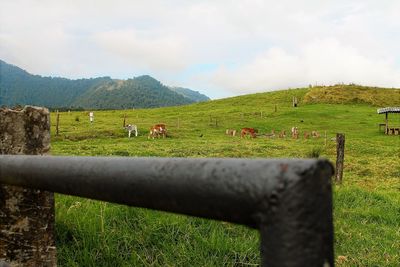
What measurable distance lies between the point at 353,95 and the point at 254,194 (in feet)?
238

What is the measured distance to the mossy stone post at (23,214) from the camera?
255 centimetres

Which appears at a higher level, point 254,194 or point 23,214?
point 254,194

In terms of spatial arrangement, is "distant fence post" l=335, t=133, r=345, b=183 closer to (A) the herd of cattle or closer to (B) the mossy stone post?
(B) the mossy stone post

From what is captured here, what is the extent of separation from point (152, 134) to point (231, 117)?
18707mm

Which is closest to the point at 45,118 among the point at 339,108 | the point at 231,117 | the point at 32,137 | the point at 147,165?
the point at 32,137

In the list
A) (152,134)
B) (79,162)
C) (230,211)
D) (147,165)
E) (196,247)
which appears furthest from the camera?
(152,134)

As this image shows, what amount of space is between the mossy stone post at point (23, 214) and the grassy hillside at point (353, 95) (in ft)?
218

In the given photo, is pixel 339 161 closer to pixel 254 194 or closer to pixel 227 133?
pixel 254 194

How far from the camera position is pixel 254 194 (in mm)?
746

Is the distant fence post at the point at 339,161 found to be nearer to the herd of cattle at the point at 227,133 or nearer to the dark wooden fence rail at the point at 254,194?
the dark wooden fence rail at the point at 254,194

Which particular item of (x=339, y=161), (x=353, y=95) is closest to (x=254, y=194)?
(x=339, y=161)

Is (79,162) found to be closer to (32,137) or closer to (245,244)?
(32,137)

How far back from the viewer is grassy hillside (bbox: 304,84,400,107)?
6712 centimetres

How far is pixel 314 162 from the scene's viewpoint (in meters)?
0.71
